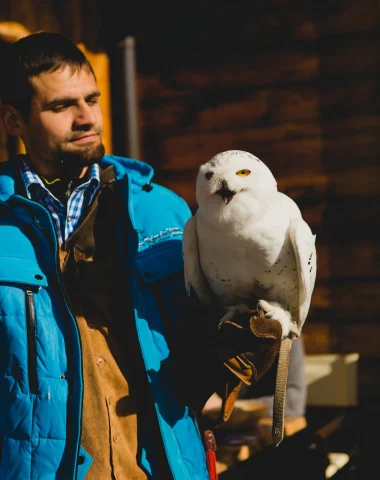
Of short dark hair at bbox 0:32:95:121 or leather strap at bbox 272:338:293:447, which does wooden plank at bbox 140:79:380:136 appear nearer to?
short dark hair at bbox 0:32:95:121

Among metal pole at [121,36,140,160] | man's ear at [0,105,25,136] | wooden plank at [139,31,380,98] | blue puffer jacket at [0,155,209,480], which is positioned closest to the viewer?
blue puffer jacket at [0,155,209,480]

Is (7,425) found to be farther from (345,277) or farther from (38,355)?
(345,277)

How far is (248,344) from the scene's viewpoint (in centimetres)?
184

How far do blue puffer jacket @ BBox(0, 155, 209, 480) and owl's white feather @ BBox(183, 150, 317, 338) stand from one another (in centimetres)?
12

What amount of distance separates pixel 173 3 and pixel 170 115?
100 cm

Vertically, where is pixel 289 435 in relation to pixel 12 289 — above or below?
below

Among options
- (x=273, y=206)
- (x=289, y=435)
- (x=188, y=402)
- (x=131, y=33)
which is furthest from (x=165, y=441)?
(x=131, y=33)

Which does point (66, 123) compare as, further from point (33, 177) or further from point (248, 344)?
point (248, 344)

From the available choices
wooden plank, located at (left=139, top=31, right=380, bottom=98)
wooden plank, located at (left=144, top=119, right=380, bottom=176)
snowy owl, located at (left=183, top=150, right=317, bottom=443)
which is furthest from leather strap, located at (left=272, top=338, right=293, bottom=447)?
wooden plank, located at (left=139, top=31, right=380, bottom=98)

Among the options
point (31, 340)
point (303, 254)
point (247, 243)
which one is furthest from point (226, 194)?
point (31, 340)

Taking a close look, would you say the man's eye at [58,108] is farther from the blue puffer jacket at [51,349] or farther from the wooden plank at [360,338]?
the wooden plank at [360,338]

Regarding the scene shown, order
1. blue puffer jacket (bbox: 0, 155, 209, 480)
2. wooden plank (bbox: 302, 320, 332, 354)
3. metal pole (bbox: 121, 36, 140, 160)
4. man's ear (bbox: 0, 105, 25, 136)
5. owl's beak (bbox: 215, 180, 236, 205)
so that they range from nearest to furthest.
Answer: blue puffer jacket (bbox: 0, 155, 209, 480) → owl's beak (bbox: 215, 180, 236, 205) → man's ear (bbox: 0, 105, 25, 136) → metal pole (bbox: 121, 36, 140, 160) → wooden plank (bbox: 302, 320, 332, 354)

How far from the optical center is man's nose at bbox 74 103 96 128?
2.06 metres

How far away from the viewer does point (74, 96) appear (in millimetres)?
2078
